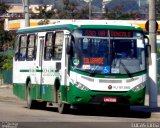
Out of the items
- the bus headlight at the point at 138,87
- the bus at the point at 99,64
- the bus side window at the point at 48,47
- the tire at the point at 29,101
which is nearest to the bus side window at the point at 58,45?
the bus at the point at 99,64

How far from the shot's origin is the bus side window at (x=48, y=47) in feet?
81.9

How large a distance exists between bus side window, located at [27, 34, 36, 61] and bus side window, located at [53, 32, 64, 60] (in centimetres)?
221

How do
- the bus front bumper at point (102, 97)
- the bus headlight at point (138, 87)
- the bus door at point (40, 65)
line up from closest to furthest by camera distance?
the bus front bumper at point (102, 97)
the bus headlight at point (138, 87)
the bus door at point (40, 65)

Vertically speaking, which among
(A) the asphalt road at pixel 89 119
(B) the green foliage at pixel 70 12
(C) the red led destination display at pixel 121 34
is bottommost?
(A) the asphalt road at pixel 89 119

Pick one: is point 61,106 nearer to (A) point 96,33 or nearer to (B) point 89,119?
(B) point 89,119

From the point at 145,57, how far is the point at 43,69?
13.7 feet

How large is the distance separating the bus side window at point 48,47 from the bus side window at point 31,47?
1246 millimetres

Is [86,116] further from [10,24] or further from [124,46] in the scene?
[10,24]

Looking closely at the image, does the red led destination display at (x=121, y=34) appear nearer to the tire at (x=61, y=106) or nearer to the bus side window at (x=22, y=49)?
the tire at (x=61, y=106)

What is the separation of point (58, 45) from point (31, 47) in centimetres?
295

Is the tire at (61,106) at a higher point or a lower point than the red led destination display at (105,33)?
lower

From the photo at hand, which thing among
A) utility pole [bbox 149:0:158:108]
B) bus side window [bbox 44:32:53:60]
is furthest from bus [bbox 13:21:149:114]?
utility pole [bbox 149:0:158:108]

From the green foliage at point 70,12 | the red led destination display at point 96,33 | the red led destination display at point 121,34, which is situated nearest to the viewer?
the red led destination display at point 96,33

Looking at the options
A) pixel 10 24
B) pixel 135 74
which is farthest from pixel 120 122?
pixel 10 24
